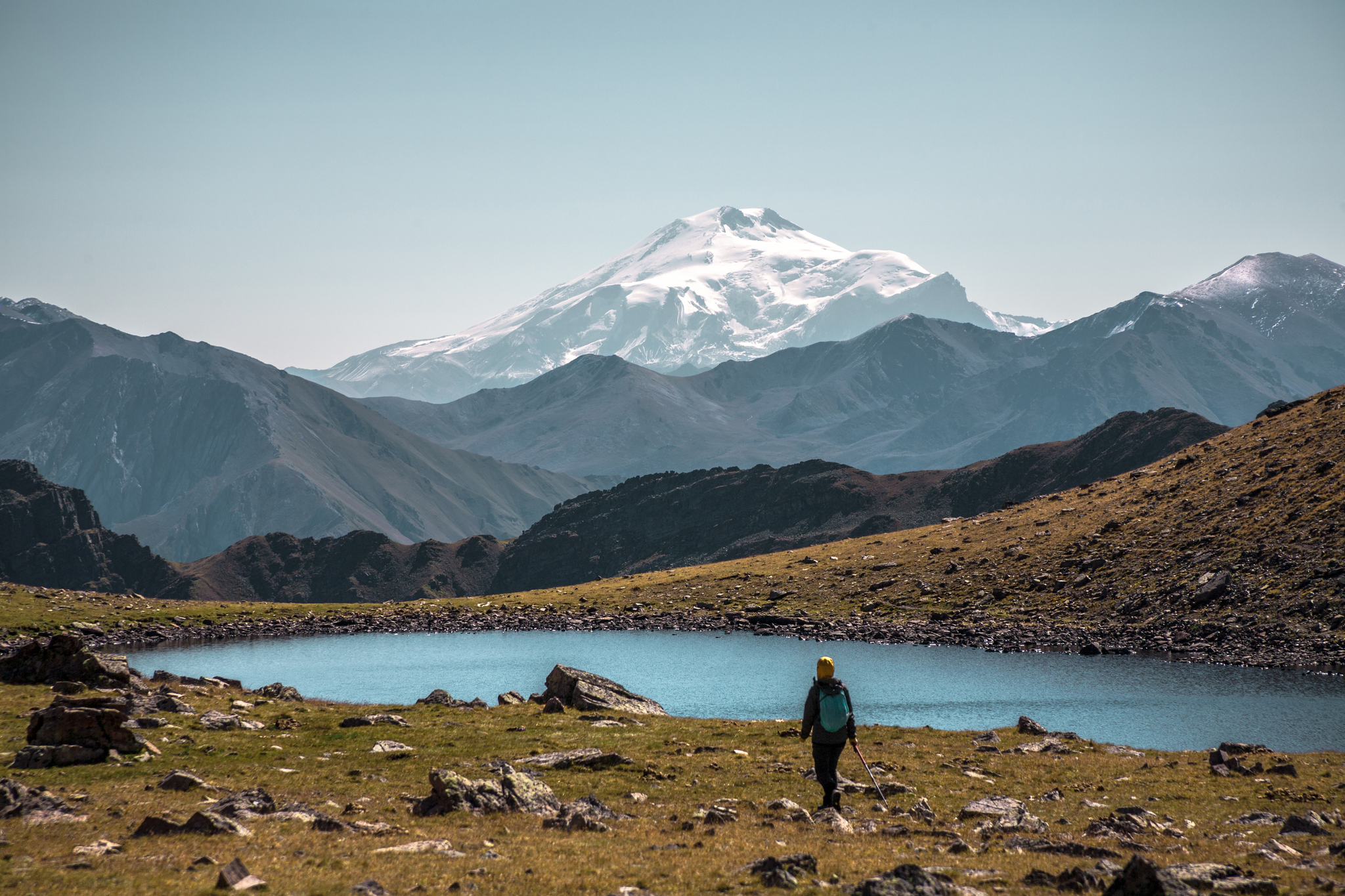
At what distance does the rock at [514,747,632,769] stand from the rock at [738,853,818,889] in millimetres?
12355

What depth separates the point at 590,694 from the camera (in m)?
45.4

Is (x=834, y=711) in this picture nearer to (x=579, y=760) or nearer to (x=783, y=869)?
(x=783, y=869)

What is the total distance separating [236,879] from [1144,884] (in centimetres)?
1504

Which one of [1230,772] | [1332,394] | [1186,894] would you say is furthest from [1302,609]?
[1186,894]

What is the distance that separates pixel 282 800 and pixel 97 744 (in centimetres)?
719

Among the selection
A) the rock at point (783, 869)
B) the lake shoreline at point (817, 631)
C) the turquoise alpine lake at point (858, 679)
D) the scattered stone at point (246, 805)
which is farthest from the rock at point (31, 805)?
the lake shoreline at point (817, 631)

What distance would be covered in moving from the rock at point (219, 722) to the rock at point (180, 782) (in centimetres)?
992

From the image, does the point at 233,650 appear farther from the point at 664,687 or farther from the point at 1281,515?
the point at 1281,515

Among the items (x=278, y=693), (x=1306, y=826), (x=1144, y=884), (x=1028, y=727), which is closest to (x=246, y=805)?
(x=1144, y=884)

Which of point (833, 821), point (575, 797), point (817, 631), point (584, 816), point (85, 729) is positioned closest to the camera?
point (584, 816)

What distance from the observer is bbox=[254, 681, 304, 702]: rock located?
4978 cm

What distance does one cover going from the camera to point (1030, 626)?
93.8 m

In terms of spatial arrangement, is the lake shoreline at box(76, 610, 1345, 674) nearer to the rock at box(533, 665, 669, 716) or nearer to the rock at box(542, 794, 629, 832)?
the rock at box(533, 665, 669, 716)

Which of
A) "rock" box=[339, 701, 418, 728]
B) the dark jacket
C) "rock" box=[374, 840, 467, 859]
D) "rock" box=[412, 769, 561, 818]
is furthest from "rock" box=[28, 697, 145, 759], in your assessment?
the dark jacket
